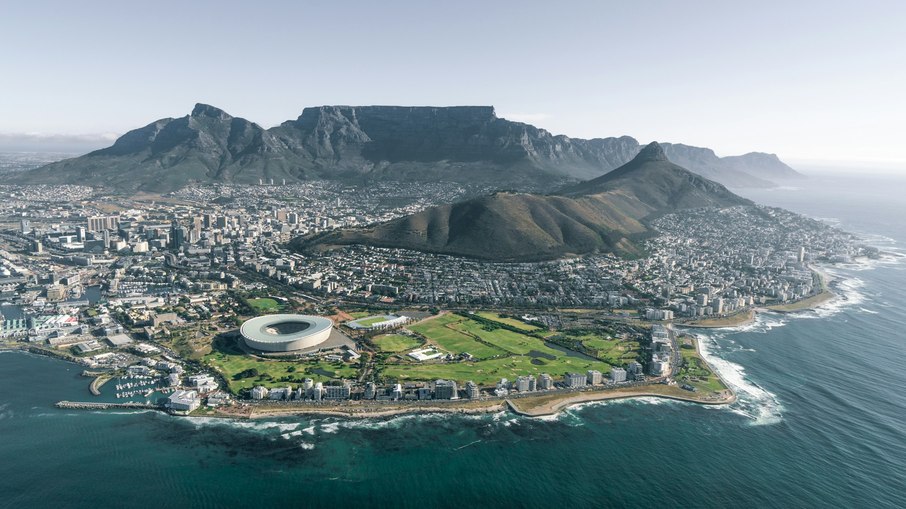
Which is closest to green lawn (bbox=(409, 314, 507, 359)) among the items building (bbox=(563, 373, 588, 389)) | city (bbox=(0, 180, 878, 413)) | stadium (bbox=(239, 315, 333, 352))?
city (bbox=(0, 180, 878, 413))

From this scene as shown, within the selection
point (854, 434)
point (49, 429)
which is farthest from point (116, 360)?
point (854, 434)

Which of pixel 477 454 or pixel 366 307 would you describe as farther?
pixel 366 307

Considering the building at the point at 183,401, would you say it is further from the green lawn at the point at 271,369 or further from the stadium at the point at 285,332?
the stadium at the point at 285,332

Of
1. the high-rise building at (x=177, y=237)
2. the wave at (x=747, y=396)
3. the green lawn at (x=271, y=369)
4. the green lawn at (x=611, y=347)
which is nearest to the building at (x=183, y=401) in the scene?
the green lawn at (x=271, y=369)

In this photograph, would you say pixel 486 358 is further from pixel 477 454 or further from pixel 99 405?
pixel 99 405

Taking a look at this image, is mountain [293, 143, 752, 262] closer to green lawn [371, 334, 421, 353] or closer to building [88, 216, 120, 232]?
green lawn [371, 334, 421, 353]

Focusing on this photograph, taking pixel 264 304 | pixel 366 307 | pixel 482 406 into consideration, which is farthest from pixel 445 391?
pixel 264 304
